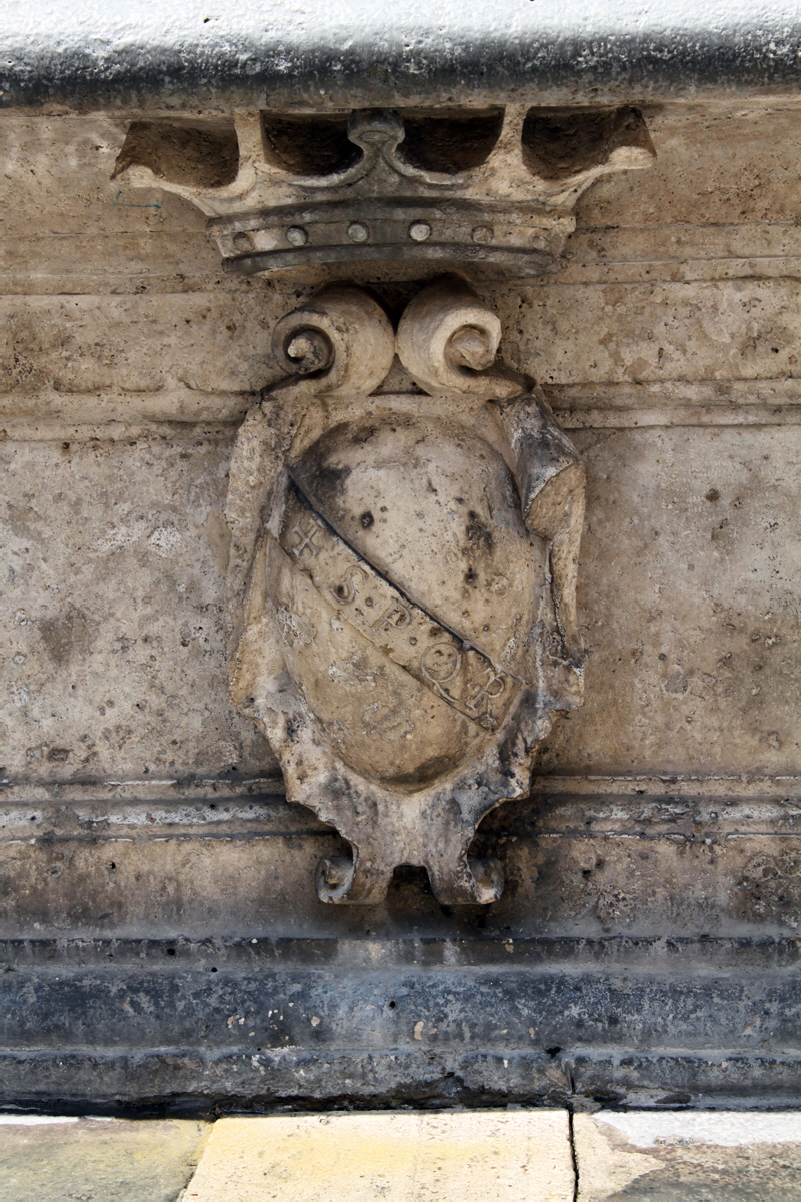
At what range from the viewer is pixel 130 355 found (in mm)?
1907

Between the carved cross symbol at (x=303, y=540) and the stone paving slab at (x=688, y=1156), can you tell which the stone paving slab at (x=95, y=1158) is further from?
the carved cross symbol at (x=303, y=540)

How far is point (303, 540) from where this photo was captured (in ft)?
5.76

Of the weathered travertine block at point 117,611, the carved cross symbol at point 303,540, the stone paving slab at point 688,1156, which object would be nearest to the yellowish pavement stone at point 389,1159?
the stone paving slab at point 688,1156

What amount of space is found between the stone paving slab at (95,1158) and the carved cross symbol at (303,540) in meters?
0.96

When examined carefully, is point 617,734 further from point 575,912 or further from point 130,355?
point 130,355

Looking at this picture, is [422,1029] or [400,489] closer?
[400,489]

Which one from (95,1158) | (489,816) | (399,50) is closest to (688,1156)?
(489,816)

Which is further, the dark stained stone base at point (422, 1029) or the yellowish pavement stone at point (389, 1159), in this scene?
the dark stained stone base at point (422, 1029)

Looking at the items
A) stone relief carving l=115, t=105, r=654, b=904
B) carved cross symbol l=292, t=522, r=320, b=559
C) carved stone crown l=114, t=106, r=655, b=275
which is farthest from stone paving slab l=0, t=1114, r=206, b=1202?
carved stone crown l=114, t=106, r=655, b=275

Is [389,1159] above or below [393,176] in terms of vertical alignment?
below

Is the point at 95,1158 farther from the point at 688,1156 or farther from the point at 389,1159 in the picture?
the point at 688,1156

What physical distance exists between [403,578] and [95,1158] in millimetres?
1028

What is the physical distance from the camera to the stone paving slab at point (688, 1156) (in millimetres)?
1537

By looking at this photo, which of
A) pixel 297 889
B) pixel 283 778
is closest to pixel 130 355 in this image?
pixel 283 778
